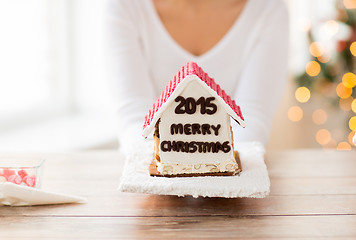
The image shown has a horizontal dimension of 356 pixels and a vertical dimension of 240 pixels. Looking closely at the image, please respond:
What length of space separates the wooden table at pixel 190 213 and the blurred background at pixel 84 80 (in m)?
1.42

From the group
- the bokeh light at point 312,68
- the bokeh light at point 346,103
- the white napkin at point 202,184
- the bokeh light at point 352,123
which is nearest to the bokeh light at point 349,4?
the bokeh light at point 312,68

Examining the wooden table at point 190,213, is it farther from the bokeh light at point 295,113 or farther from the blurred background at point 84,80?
the bokeh light at point 295,113

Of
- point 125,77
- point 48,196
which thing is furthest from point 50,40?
point 48,196

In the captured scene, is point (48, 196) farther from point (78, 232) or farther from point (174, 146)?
point (174, 146)

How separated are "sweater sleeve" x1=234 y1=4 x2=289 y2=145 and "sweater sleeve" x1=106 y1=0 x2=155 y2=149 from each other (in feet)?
0.94

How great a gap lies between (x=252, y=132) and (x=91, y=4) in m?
1.82

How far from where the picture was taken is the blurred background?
8.12 ft

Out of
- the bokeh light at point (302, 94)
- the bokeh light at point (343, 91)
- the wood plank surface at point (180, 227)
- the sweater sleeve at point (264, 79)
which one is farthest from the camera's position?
the bokeh light at point (302, 94)

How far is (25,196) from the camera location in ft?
2.87

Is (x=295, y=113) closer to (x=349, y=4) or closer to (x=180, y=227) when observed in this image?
(x=349, y=4)

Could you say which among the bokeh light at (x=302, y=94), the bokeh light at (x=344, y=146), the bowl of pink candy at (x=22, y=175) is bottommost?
the bokeh light at (x=344, y=146)

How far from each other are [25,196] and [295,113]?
2.52 meters

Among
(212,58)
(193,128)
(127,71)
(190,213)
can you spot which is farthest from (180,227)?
(212,58)

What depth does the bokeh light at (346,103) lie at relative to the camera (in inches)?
110
